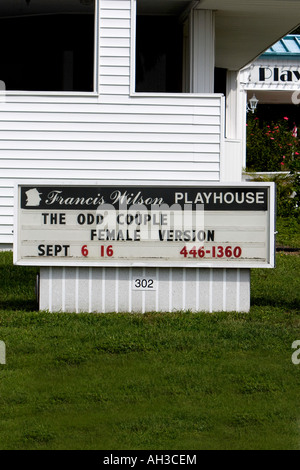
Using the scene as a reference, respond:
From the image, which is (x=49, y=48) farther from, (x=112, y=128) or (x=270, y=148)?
(x=270, y=148)

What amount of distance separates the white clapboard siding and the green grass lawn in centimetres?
437

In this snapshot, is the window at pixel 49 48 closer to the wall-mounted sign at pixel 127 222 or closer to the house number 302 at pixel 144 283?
the wall-mounted sign at pixel 127 222

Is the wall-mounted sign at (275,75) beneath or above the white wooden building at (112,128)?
above

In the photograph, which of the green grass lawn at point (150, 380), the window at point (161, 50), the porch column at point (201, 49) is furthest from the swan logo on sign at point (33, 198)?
the window at point (161, 50)

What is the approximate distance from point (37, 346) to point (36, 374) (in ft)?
2.49

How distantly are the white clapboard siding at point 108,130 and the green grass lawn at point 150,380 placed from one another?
14.3 ft

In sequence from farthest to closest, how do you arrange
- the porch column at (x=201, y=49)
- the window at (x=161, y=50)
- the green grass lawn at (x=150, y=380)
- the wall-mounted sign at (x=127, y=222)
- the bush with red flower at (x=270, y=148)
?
the bush with red flower at (x=270, y=148) < the window at (x=161, y=50) < the porch column at (x=201, y=49) < the wall-mounted sign at (x=127, y=222) < the green grass lawn at (x=150, y=380)

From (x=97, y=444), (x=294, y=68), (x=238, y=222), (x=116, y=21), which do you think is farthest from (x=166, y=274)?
(x=294, y=68)

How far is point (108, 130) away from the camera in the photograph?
1377 cm

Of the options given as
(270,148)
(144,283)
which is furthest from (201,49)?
A: (270,148)

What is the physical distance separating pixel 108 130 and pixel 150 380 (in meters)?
7.38

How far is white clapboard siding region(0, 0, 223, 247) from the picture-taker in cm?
1373

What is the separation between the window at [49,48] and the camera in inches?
601

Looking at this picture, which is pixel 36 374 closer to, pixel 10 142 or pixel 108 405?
pixel 108 405
